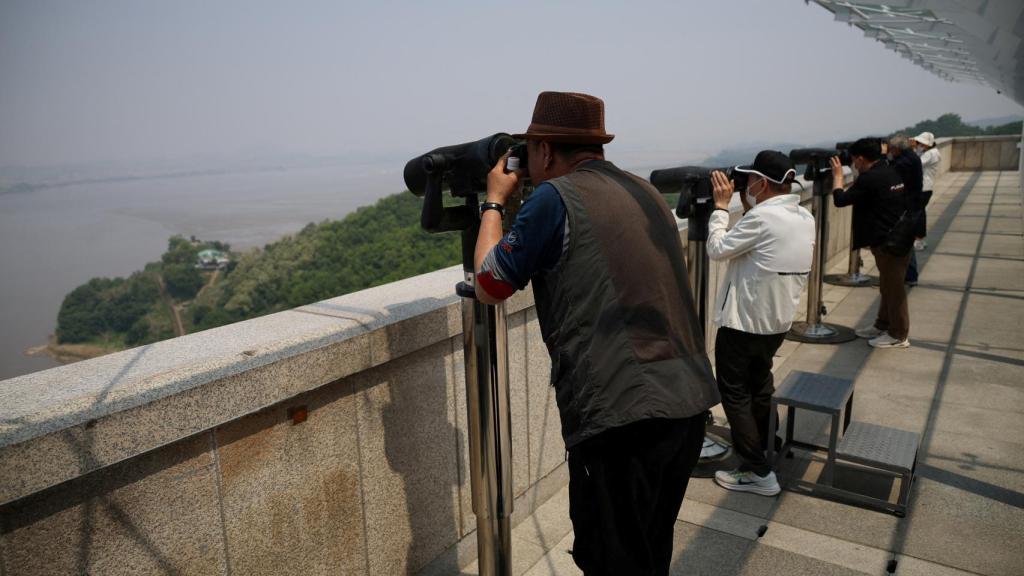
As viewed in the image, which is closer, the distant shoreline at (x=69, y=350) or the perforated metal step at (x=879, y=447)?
the perforated metal step at (x=879, y=447)

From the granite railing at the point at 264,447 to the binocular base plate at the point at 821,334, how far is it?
4.55 meters

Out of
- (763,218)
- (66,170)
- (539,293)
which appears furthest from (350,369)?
(66,170)

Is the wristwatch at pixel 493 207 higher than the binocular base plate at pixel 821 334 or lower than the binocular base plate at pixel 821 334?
higher

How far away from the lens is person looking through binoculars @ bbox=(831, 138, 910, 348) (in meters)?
6.82

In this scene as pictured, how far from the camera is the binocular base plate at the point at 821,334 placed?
7.33 metres

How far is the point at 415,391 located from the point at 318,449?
1.73 feet

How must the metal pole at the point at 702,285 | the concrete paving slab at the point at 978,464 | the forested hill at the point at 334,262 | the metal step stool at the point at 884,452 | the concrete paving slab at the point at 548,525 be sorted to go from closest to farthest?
the concrete paving slab at the point at 548,525, the metal step stool at the point at 884,452, the concrete paving slab at the point at 978,464, the metal pole at the point at 702,285, the forested hill at the point at 334,262

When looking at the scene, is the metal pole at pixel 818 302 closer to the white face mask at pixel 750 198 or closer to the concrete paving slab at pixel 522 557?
the white face mask at pixel 750 198

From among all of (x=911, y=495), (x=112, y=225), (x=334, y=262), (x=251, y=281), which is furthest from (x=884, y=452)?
(x=112, y=225)

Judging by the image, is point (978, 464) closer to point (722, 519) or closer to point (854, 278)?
point (722, 519)

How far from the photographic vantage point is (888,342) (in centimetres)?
705

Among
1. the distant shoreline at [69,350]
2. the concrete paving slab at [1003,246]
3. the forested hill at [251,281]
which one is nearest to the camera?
the concrete paving slab at [1003,246]

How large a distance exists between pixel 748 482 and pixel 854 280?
21.5 feet

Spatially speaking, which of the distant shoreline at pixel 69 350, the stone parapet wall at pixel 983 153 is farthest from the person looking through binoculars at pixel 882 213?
the distant shoreline at pixel 69 350
